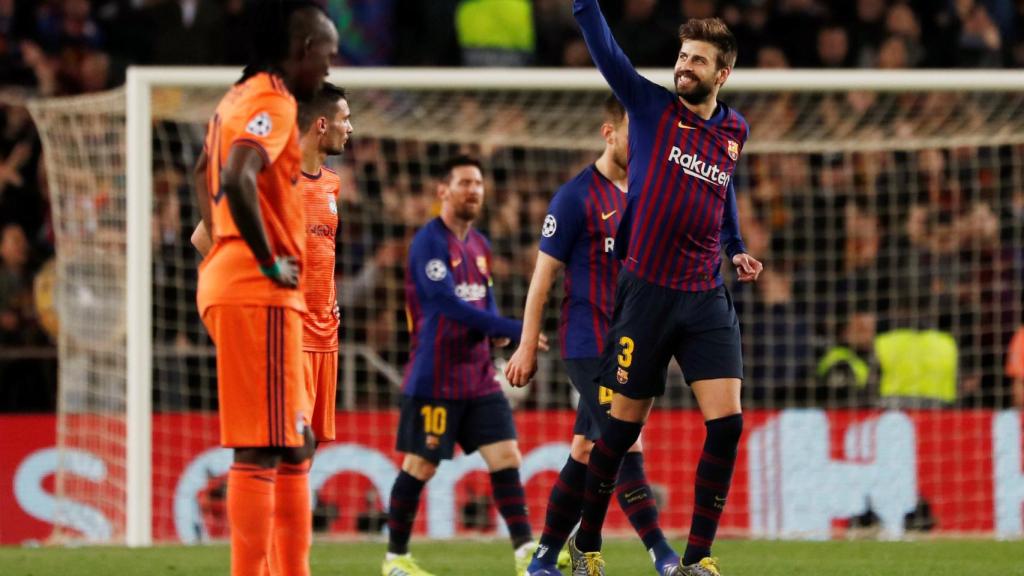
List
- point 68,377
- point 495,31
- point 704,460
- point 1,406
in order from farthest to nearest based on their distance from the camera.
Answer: point 495,31 < point 1,406 < point 68,377 < point 704,460

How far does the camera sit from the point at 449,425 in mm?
7977

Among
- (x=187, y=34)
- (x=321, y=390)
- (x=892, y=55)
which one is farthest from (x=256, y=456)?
(x=892, y=55)

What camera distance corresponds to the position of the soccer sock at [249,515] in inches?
181

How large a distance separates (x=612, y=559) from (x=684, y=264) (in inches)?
108

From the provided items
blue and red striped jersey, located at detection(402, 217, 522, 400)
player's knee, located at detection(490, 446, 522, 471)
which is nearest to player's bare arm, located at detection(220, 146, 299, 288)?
blue and red striped jersey, located at detection(402, 217, 522, 400)

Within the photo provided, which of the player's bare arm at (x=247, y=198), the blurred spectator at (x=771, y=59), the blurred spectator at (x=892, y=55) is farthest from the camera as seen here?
the blurred spectator at (x=771, y=59)

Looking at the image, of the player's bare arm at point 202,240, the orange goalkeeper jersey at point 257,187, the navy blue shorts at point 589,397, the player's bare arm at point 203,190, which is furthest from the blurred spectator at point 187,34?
the orange goalkeeper jersey at point 257,187

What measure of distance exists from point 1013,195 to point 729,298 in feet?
22.0

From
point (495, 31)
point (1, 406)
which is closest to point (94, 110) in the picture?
point (1, 406)

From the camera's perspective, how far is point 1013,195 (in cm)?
1201

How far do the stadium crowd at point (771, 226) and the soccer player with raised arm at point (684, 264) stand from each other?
5.35m

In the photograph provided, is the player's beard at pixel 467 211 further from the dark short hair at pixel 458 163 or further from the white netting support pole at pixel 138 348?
the white netting support pole at pixel 138 348

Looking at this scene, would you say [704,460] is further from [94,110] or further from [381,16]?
[381,16]

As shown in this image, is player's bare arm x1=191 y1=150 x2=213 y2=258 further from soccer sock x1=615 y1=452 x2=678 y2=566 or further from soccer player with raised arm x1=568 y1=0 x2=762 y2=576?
soccer sock x1=615 y1=452 x2=678 y2=566
